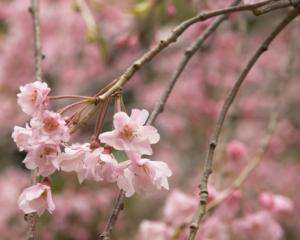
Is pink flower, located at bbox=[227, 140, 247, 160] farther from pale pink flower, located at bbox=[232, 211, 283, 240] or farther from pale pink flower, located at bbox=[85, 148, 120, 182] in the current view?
pale pink flower, located at bbox=[85, 148, 120, 182]

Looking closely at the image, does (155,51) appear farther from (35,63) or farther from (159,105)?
(35,63)

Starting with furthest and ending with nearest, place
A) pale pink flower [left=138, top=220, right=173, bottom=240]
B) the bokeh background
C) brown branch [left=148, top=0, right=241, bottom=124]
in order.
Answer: the bokeh background, pale pink flower [left=138, top=220, right=173, bottom=240], brown branch [left=148, top=0, right=241, bottom=124]

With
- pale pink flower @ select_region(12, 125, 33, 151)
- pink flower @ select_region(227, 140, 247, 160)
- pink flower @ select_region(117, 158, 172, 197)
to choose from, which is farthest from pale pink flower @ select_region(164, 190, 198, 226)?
pale pink flower @ select_region(12, 125, 33, 151)

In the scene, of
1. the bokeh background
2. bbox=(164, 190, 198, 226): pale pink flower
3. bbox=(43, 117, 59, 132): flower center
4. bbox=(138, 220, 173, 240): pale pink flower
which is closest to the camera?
bbox=(43, 117, 59, 132): flower center

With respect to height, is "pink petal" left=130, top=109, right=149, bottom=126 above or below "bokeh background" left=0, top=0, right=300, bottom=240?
below

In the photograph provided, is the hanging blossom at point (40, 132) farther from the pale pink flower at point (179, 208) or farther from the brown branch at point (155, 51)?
the pale pink flower at point (179, 208)

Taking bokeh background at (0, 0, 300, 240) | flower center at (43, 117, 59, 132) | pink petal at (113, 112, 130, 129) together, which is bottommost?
flower center at (43, 117, 59, 132)

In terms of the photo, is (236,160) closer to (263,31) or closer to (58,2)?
(263,31)

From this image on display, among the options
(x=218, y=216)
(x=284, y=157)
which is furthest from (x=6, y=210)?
(x=218, y=216)
